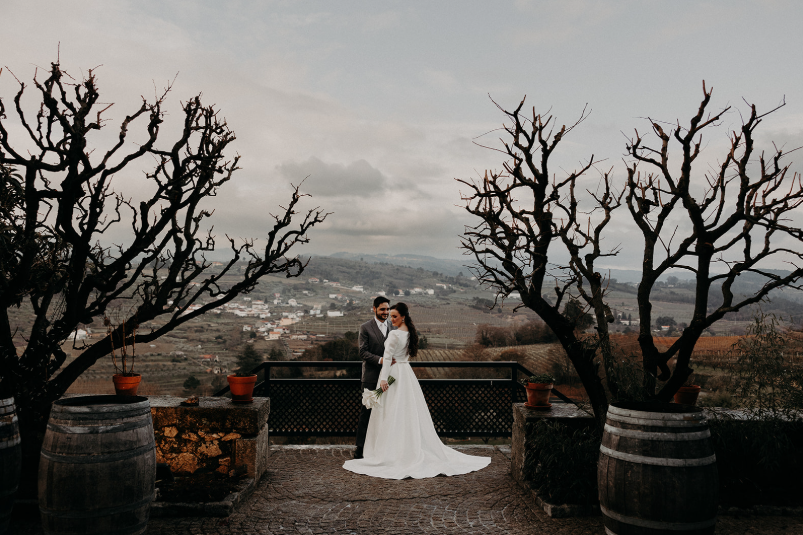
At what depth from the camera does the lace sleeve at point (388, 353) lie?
6.16m

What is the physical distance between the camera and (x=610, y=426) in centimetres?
349

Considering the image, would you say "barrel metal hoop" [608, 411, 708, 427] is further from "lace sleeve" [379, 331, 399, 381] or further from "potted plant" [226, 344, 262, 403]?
"potted plant" [226, 344, 262, 403]

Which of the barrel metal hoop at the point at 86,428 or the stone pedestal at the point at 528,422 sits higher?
the barrel metal hoop at the point at 86,428

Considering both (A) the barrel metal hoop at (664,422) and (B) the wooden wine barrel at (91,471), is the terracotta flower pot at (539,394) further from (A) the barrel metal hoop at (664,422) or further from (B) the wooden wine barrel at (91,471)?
(B) the wooden wine barrel at (91,471)

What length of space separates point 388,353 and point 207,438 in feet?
6.85

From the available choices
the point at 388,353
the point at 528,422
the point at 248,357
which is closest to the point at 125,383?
the point at 388,353

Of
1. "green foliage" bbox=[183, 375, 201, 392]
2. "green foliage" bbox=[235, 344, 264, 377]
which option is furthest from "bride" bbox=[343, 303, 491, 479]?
"green foliage" bbox=[183, 375, 201, 392]

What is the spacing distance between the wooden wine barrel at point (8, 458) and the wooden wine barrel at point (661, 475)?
3.75 metres

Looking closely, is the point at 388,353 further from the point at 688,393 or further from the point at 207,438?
the point at 688,393

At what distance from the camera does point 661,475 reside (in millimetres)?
3244

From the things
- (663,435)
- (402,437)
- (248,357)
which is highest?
(663,435)

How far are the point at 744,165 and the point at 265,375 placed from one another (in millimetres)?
5509

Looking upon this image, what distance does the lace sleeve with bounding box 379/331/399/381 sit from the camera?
616cm

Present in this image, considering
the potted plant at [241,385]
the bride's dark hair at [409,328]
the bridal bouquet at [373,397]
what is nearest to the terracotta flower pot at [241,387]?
the potted plant at [241,385]
